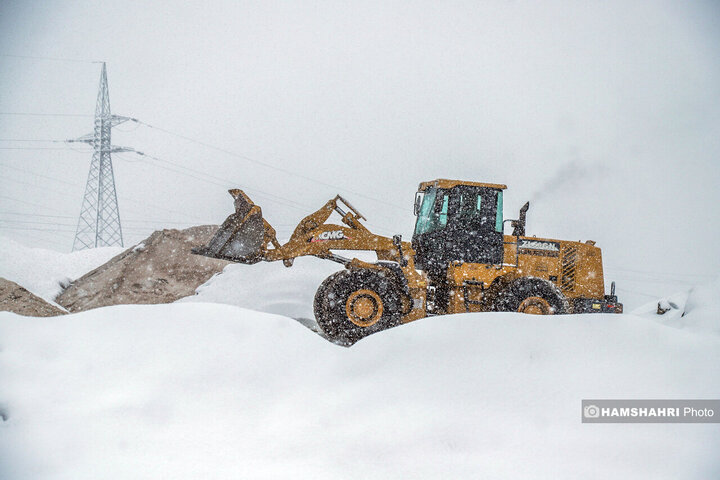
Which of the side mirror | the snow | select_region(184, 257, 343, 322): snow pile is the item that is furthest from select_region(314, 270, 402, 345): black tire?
the snow

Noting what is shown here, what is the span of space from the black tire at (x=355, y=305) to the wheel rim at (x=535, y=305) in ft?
6.33

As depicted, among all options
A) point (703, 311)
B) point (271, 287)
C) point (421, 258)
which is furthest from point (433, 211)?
point (271, 287)

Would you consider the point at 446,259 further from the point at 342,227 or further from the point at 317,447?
the point at 317,447

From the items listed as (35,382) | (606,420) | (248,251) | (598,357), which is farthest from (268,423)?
(248,251)

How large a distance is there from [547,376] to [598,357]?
16.7 inches

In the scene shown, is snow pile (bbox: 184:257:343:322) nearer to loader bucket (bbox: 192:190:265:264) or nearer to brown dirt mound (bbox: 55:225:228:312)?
brown dirt mound (bbox: 55:225:228:312)

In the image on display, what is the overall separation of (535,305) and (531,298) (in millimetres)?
160

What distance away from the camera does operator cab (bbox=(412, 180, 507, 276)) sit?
7688 mm

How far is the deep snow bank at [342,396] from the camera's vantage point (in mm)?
2520

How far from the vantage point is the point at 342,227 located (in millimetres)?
8047

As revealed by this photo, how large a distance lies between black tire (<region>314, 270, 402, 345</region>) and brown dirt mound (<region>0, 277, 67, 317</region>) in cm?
413

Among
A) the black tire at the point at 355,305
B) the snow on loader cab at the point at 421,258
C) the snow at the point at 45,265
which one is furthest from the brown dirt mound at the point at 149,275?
the black tire at the point at 355,305

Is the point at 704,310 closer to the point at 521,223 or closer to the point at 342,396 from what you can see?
the point at 521,223

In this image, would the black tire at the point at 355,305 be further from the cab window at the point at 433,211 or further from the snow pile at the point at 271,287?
the snow pile at the point at 271,287
